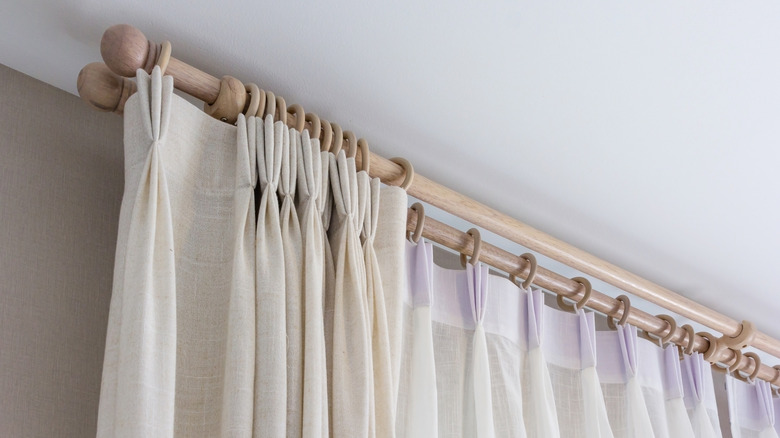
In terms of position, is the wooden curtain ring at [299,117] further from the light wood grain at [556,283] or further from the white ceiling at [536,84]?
the light wood grain at [556,283]

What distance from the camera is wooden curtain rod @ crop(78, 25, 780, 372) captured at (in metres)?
1.07

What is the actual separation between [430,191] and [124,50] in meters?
0.53

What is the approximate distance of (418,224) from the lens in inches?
54.6

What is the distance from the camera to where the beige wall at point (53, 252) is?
105 cm

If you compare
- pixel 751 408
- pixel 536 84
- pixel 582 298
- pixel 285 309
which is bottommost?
pixel 285 309

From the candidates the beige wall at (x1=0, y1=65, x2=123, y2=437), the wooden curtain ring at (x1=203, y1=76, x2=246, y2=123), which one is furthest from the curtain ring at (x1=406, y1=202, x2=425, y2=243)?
the beige wall at (x1=0, y1=65, x2=123, y2=437)

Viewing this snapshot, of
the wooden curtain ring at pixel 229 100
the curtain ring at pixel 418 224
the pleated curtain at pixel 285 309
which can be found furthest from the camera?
the curtain ring at pixel 418 224

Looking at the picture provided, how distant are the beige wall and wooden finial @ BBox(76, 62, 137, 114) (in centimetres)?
12

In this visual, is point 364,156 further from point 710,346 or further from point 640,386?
point 710,346

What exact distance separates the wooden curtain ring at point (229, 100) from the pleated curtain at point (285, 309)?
2 cm

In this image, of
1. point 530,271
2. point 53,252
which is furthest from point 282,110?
point 530,271

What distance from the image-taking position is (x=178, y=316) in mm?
1019

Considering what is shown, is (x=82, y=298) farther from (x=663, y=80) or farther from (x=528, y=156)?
(x=663, y=80)

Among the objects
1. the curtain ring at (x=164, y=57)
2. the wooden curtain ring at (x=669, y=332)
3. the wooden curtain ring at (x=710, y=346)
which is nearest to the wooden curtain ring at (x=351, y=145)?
the curtain ring at (x=164, y=57)
